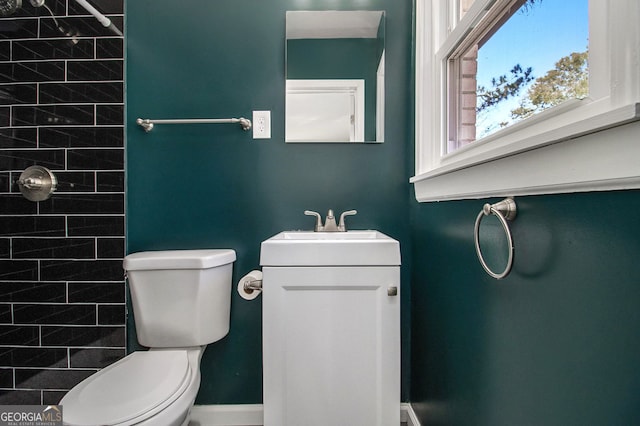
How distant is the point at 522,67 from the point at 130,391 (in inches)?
54.7

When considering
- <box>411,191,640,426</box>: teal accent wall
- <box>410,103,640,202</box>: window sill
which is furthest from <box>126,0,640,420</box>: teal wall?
<box>410,103,640,202</box>: window sill

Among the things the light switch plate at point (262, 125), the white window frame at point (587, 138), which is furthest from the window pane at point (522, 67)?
the light switch plate at point (262, 125)

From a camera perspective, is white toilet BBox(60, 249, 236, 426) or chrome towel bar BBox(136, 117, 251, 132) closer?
white toilet BBox(60, 249, 236, 426)

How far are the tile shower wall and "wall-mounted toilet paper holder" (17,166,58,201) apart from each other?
21 millimetres

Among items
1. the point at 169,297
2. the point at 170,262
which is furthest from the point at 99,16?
the point at 169,297

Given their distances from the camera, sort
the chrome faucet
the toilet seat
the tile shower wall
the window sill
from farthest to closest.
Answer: the chrome faucet
the tile shower wall
the toilet seat
the window sill

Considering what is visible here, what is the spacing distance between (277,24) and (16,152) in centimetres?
122

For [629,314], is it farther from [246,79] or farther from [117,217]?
[117,217]

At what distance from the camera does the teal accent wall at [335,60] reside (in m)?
1.49

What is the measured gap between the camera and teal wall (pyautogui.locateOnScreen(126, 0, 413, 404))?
4.91ft

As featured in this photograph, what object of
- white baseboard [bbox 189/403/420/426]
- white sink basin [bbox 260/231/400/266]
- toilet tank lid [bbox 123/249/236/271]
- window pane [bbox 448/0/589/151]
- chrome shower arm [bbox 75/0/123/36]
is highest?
chrome shower arm [bbox 75/0/123/36]

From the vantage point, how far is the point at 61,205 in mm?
1387

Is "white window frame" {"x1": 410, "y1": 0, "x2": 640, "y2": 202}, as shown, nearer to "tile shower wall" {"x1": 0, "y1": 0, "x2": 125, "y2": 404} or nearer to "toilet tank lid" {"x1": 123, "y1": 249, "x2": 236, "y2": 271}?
"toilet tank lid" {"x1": 123, "y1": 249, "x2": 236, "y2": 271}

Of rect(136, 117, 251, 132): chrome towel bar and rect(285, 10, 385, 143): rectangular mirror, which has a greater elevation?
rect(285, 10, 385, 143): rectangular mirror
